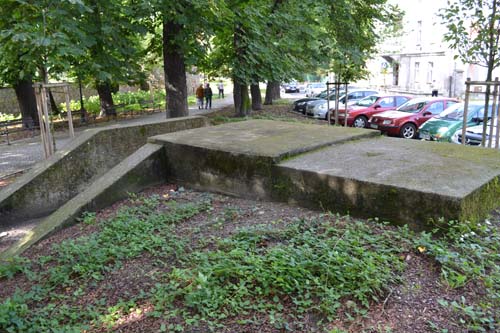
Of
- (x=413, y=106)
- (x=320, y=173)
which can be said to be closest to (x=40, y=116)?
(x=320, y=173)

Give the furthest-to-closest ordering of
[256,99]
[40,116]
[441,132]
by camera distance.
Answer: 1. [256,99]
2. [441,132]
3. [40,116]

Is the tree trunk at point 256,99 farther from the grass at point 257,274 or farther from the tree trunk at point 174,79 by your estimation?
the grass at point 257,274

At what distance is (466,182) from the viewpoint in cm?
447

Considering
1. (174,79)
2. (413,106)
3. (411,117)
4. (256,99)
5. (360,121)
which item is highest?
(174,79)

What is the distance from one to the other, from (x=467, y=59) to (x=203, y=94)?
20282 millimetres

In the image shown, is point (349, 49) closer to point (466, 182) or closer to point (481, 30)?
point (481, 30)

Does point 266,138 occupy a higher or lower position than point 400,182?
higher

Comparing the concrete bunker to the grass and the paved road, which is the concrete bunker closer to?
the grass

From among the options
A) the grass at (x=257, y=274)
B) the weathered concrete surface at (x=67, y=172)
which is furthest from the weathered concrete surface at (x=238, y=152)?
the grass at (x=257, y=274)

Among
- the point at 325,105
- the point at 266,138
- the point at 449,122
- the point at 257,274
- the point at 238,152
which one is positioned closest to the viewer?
the point at 257,274

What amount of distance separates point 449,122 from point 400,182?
1022 cm

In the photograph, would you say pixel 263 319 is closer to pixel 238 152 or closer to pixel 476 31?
pixel 238 152

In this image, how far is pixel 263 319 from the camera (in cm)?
315

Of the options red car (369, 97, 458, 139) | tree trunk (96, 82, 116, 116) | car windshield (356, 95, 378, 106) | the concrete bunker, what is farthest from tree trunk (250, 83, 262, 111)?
the concrete bunker
